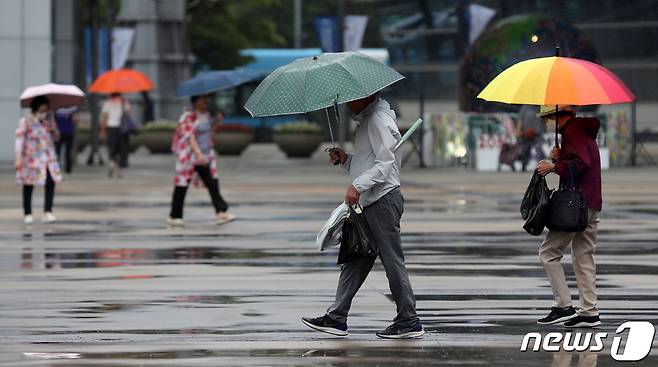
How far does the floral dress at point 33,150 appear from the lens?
72.4 ft

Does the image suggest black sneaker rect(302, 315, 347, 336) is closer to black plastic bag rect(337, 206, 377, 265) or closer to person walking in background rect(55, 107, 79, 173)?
black plastic bag rect(337, 206, 377, 265)

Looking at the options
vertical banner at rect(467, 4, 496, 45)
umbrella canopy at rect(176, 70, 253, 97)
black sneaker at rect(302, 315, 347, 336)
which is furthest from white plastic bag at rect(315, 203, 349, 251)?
vertical banner at rect(467, 4, 496, 45)

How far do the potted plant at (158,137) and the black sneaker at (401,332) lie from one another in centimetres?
3535

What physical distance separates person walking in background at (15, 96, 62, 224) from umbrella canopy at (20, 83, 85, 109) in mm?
273

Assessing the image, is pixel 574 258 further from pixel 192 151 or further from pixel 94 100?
pixel 94 100

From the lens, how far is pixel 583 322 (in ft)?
39.8

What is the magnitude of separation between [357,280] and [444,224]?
1042 cm

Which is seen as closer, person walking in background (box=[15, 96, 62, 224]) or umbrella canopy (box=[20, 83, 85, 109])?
person walking in background (box=[15, 96, 62, 224])

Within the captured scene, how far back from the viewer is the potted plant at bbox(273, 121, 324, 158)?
44.3 meters

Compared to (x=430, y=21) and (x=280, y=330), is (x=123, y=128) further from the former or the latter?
(x=430, y=21)

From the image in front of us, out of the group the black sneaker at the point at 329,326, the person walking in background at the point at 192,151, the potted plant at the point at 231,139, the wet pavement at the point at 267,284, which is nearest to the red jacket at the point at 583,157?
the wet pavement at the point at 267,284

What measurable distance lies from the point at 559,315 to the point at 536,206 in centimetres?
78

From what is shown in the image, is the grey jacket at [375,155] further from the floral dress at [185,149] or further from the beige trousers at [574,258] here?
the floral dress at [185,149]

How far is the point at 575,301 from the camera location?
1387 centimetres
